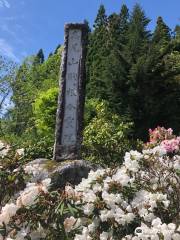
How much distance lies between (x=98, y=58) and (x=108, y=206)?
102 feet

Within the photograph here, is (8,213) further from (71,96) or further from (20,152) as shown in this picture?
(71,96)

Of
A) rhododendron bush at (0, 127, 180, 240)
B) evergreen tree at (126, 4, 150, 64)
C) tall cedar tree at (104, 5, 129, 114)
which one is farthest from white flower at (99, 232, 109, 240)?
evergreen tree at (126, 4, 150, 64)

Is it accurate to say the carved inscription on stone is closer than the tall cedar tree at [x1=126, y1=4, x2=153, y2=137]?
Yes

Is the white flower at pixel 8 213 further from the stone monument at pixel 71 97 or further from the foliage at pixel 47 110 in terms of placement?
the foliage at pixel 47 110

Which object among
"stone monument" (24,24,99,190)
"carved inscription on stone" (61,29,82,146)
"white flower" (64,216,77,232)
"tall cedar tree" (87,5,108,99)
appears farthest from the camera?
"tall cedar tree" (87,5,108,99)

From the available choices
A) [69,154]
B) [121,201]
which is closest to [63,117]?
[69,154]

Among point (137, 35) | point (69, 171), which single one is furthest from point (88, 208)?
point (137, 35)

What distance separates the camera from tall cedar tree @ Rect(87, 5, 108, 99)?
85.6ft

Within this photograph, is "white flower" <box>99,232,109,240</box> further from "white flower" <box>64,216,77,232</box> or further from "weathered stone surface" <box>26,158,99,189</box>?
"weathered stone surface" <box>26,158,99,189</box>

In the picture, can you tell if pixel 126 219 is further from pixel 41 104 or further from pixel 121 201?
pixel 41 104

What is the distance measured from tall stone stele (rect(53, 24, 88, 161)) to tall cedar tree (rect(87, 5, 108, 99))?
11757 millimetres

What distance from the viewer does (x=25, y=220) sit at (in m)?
3.70

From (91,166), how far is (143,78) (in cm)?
1270

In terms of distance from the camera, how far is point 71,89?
40.7 feet
